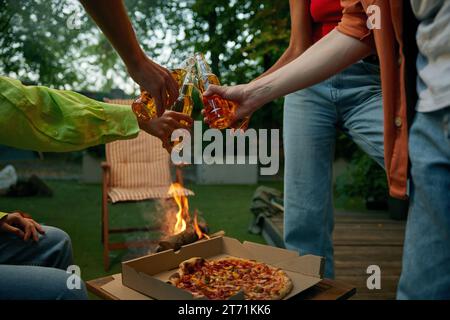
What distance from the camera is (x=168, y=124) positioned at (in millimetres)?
1764

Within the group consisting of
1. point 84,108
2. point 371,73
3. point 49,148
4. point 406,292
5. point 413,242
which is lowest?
point 406,292

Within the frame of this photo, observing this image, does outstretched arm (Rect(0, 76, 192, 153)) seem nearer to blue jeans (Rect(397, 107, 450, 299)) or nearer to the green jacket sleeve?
the green jacket sleeve

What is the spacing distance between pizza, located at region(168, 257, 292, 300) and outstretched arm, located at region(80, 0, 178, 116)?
2.04ft

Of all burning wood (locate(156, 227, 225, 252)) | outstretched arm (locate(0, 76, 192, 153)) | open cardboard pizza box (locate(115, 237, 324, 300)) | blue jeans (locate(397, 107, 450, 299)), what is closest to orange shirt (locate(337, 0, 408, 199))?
blue jeans (locate(397, 107, 450, 299))

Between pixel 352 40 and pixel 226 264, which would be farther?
pixel 226 264

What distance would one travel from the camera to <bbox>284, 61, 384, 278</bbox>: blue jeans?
5.97 feet

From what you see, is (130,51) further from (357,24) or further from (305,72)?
(357,24)

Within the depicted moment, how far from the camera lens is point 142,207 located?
5.96 meters

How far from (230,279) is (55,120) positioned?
887 mm

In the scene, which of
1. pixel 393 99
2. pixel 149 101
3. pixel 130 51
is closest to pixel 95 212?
pixel 149 101

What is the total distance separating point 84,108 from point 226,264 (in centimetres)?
80

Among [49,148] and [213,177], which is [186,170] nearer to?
[213,177]

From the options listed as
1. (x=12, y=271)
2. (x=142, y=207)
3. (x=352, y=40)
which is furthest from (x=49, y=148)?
(x=142, y=207)

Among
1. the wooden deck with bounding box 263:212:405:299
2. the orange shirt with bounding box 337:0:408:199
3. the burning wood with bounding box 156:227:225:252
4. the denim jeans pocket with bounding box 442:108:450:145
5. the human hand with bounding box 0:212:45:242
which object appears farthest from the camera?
A: the wooden deck with bounding box 263:212:405:299
